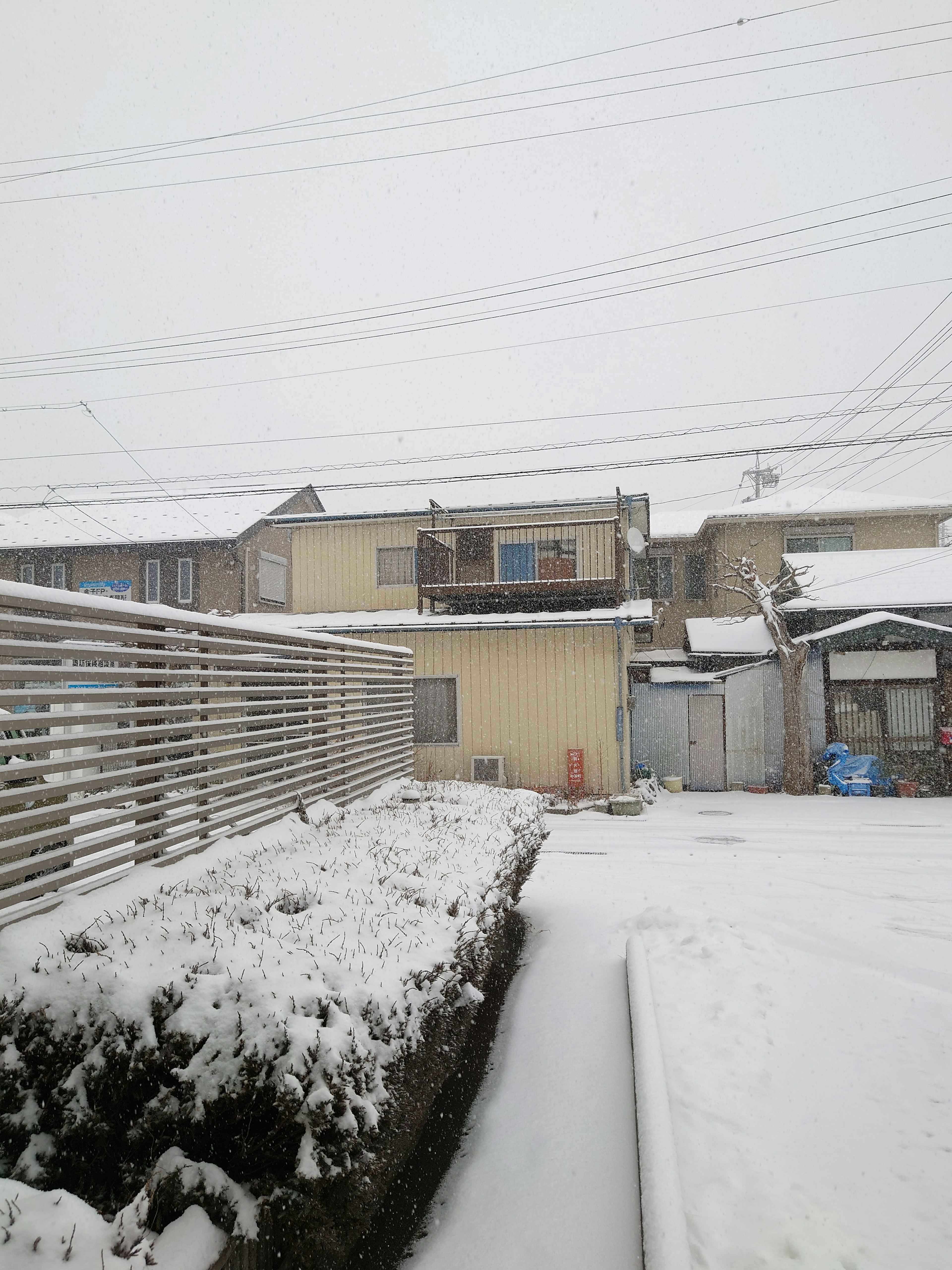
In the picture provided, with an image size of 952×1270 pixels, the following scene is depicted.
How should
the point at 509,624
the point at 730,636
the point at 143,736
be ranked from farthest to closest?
the point at 730,636, the point at 509,624, the point at 143,736

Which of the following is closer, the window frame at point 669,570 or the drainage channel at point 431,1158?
the drainage channel at point 431,1158

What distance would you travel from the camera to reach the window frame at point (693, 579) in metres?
23.0

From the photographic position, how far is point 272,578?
91.7 feet

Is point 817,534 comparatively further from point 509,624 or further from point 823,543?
point 509,624

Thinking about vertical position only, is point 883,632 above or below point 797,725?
above

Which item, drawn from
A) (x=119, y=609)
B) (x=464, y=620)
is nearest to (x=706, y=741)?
(x=464, y=620)

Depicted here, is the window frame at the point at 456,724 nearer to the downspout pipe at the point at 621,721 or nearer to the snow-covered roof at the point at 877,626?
the downspout pipe at the point at 621,721

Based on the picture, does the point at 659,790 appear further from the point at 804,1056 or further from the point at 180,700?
the point at 180,700

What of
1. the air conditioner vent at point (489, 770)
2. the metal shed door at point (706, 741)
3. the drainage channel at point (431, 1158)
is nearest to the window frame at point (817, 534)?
the metal shed door at point (706, 741)

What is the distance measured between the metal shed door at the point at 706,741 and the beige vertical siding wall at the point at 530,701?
9.88ft

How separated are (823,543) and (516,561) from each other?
→ 10.5 metres

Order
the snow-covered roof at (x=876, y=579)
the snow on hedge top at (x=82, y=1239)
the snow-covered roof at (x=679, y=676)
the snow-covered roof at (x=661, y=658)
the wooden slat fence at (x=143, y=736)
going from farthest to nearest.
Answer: the snow-covered roof at (x=661, y=658), the snow-covered roof at (x=679, y=676), the snow-covered roof at (x=876, y=579), the wooden slat fence at (x=143, y=736), the snow on hedge top at (x=82, y=1239)

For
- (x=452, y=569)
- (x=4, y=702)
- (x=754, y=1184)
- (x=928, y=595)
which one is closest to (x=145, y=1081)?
(x=4, y=702)

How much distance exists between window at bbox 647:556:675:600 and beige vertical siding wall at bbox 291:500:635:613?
19.6ft
